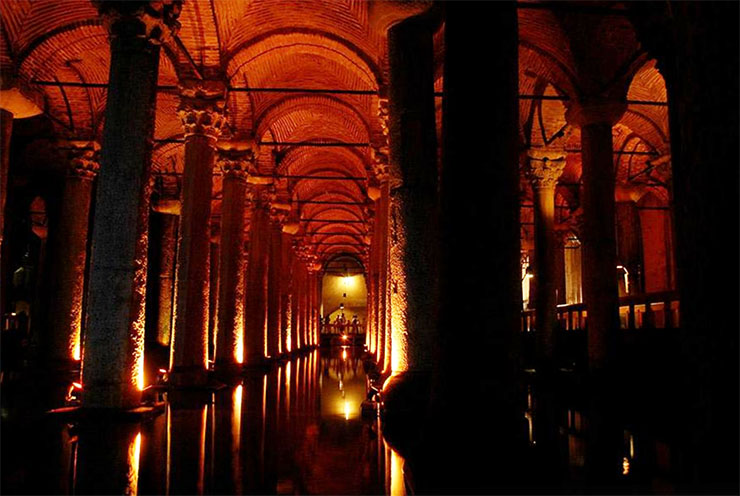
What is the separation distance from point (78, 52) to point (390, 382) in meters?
10.1

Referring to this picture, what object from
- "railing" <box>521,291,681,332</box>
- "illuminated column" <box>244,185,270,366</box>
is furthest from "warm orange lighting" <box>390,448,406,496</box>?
"illuminated column" <box>244,185,270,366</box>

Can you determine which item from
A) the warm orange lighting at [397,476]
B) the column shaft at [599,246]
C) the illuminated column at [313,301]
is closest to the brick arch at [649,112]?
the column shaft at [599,246]

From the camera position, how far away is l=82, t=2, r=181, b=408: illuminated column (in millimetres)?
7035

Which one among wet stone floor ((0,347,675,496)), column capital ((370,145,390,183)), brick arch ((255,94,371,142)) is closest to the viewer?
wet stone floor ((0,347,675,496))

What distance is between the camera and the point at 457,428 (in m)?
3.56

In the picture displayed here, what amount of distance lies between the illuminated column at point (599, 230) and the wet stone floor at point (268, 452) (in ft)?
5.85

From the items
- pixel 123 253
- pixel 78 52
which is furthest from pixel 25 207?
pixel 123 253

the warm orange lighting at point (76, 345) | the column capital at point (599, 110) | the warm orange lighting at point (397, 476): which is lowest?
the warm orange lighting at point (397, 476)

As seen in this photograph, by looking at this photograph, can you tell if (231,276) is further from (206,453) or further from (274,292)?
(206,453)

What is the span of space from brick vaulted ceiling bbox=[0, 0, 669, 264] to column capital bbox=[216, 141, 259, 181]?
0.50 meters

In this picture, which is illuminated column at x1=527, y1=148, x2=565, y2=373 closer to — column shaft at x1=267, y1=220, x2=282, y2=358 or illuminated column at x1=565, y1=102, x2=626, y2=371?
illuminated column at x1=565, y1=102, x2=626, y2=371

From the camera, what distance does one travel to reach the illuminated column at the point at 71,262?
1309cm

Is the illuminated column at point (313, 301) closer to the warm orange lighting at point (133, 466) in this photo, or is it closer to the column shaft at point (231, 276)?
the column shaft at point (231, 276)

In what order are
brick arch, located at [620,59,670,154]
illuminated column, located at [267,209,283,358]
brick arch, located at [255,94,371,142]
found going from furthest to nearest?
illuminated column, located at [267,209,283,358] → brick arch, located at [255,94,371,142] → brick arch, located at [620,59,670,154]
